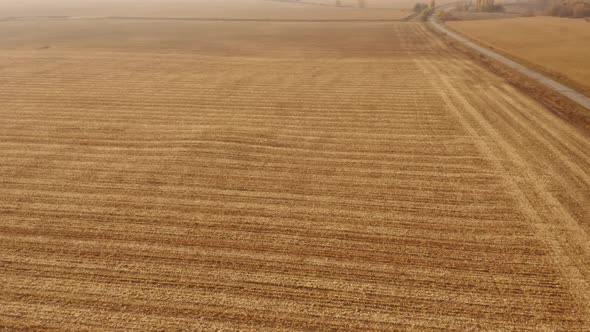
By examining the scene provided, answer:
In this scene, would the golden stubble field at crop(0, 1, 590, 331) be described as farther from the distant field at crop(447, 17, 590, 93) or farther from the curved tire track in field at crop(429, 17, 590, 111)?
the distant field at crop(447, 17, 590, 93)

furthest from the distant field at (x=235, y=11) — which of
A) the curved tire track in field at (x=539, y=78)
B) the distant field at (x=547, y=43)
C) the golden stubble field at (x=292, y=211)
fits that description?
the golden stubble field at (x=292, y=211)

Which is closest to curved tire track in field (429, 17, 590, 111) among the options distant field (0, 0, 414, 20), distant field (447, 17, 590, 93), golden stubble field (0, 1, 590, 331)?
distant field (447, 17, 590, 93)

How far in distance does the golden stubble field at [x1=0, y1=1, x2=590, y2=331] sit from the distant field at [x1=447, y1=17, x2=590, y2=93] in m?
5.96

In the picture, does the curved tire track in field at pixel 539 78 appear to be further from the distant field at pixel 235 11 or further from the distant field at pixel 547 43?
the distant field at pixel 235 11

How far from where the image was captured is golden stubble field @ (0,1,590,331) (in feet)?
19.6

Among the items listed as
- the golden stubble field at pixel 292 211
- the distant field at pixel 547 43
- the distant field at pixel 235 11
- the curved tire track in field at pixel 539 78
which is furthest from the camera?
the distant field at pixel 235 11

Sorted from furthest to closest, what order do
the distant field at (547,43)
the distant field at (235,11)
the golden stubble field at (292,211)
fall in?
the distant field at (235,11) → the distant field at (547,43) → the golden stubble field at (292,211)

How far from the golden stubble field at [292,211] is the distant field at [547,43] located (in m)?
5.96

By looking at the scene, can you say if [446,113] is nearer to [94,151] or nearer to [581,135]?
[581,135]

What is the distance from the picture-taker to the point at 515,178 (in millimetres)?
9648

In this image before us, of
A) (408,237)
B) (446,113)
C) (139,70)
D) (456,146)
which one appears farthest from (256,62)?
(408,237)

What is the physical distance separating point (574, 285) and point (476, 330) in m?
2.11

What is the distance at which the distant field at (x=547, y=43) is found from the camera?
20798 millimetres

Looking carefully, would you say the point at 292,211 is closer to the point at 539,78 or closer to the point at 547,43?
the point at 539,78
